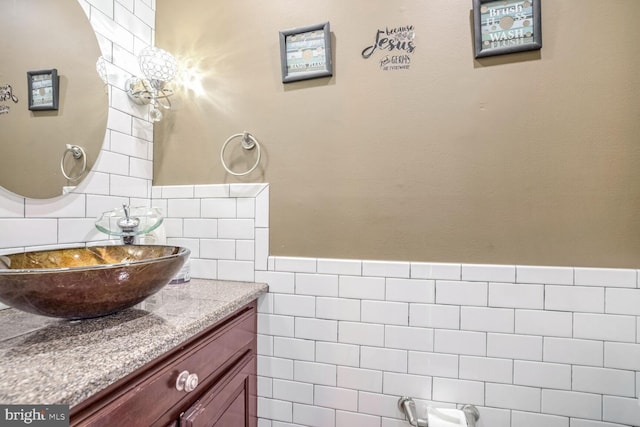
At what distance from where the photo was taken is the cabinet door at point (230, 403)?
2.57 feet

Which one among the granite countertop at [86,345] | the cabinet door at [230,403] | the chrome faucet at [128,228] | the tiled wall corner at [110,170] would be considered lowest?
the cabinet door at [230,403]

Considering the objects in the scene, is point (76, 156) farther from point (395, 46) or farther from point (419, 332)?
point (419, 332)

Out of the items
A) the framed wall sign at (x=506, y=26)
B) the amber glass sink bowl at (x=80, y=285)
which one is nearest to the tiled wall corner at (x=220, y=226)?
the amber glass sink bowl at (x=80, y=285)

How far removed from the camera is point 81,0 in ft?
3.48

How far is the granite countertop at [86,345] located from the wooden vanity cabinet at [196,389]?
5cm

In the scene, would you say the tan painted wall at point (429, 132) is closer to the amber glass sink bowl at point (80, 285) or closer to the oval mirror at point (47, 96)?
the oval mirror at point (47, 96)

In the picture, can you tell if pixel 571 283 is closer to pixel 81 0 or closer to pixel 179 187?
pixel 179 187

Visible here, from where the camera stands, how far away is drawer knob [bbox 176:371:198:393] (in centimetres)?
72

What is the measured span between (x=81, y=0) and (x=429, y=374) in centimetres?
188

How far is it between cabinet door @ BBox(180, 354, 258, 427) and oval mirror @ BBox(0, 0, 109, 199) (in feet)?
2.75

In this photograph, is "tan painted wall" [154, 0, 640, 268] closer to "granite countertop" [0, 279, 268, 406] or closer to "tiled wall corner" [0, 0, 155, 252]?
"tiled wall corner" [0, 0, 155, 252]

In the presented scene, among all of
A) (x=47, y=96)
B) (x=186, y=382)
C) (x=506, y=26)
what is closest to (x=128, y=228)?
(x=47, y=96)

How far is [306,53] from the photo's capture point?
3.91 ft

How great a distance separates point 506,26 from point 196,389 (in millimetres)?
1519
